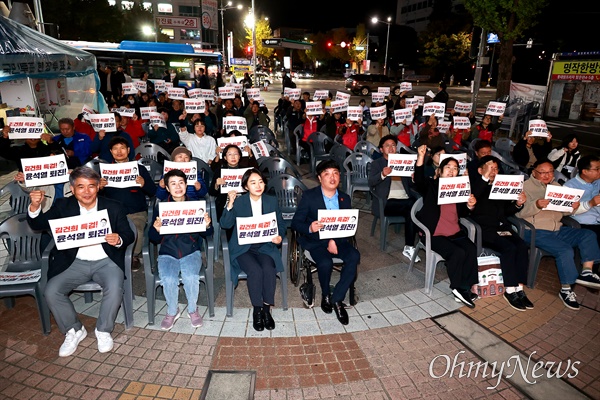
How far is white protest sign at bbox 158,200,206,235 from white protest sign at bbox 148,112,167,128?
5785 mm

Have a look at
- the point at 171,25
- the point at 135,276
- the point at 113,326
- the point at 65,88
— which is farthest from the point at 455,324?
the point at 171,25

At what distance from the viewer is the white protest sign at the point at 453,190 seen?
4922 mm

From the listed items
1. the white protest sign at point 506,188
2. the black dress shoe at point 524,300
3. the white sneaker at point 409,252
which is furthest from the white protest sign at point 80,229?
the black dress shoe at point 524,300

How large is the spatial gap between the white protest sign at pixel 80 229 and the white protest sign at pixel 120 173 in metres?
1.36

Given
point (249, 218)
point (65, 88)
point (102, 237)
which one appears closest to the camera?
point (102, 237)

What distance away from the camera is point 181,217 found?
424 cm

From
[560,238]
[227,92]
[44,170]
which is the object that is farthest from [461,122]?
[44,170]

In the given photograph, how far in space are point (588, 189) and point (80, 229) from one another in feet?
21.6

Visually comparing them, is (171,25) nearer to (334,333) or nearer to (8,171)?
(8,171)

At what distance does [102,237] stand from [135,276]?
1.68 metres

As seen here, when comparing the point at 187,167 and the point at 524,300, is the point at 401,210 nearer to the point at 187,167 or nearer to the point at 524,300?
the point at 524,300

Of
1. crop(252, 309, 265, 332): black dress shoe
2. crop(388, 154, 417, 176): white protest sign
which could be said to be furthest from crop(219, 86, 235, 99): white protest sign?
crop(252, 309, 265, 332): black dress shoe

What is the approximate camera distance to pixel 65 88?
607 inches

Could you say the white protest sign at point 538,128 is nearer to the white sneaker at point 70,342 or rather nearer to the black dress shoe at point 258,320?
the black dress shoe at point 258,320
